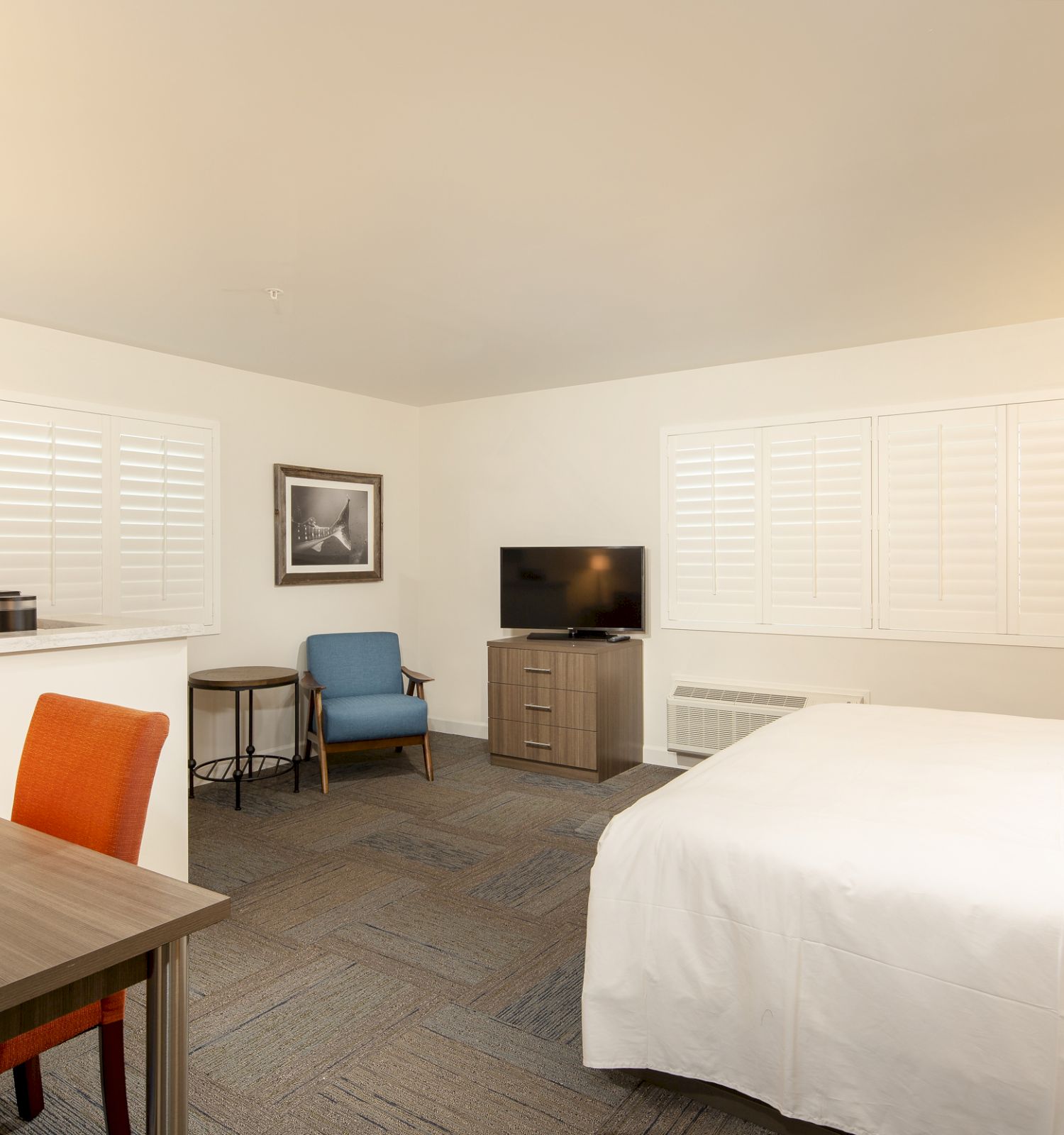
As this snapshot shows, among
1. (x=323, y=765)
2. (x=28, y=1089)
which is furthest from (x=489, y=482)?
(x=28, y=1089)

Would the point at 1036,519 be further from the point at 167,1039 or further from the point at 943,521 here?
the point at 167,1039

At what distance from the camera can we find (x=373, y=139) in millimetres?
2316

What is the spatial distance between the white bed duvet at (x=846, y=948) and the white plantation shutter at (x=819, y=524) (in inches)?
97.2

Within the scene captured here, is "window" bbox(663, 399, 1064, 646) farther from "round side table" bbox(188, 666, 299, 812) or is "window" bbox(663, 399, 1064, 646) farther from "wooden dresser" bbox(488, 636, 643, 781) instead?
"round side table" bbox(188, 666, 299, 812)

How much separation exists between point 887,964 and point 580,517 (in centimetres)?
415

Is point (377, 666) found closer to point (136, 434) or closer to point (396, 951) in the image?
point (136, 434)

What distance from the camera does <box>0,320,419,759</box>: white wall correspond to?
14.3ft

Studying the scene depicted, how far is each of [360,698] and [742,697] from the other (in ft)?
7.81

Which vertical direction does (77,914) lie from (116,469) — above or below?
below

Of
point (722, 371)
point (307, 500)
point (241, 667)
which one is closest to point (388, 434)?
point (307, 500)

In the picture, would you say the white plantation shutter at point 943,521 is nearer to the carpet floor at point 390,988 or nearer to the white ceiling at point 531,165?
the white ceiling at point 531,165

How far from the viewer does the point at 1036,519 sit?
13.6 feet

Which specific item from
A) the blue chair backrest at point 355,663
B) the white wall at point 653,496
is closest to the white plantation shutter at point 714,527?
the white wall at point 653,496

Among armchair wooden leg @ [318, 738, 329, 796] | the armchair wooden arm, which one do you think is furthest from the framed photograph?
armchair wooden leg @ [318, 738, 329, 796]
